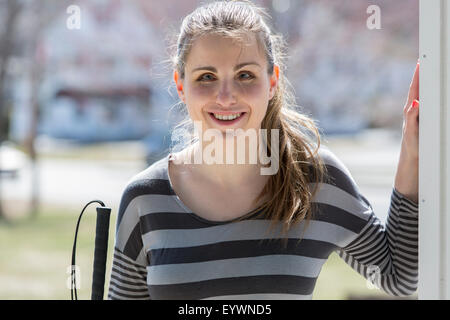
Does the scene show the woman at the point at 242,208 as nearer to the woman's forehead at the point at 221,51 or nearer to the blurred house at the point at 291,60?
the woman's forehead at the point at 221,51

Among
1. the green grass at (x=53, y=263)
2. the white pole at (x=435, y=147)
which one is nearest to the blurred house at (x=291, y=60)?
the green grass at (x=53, y=263)

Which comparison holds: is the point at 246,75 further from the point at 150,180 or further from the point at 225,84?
the point at 150,180

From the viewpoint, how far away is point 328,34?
773 centimetres

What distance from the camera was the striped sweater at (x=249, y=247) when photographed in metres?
1.65

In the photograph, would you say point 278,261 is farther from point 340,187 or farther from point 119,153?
point 119,153

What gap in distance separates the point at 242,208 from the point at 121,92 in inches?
316

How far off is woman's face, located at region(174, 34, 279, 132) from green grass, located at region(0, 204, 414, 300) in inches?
140

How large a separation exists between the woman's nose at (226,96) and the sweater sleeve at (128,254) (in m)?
0.38

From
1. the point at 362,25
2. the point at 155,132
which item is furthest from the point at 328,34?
the point at 155,132

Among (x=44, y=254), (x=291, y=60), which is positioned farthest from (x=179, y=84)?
(x=44, y=254)
